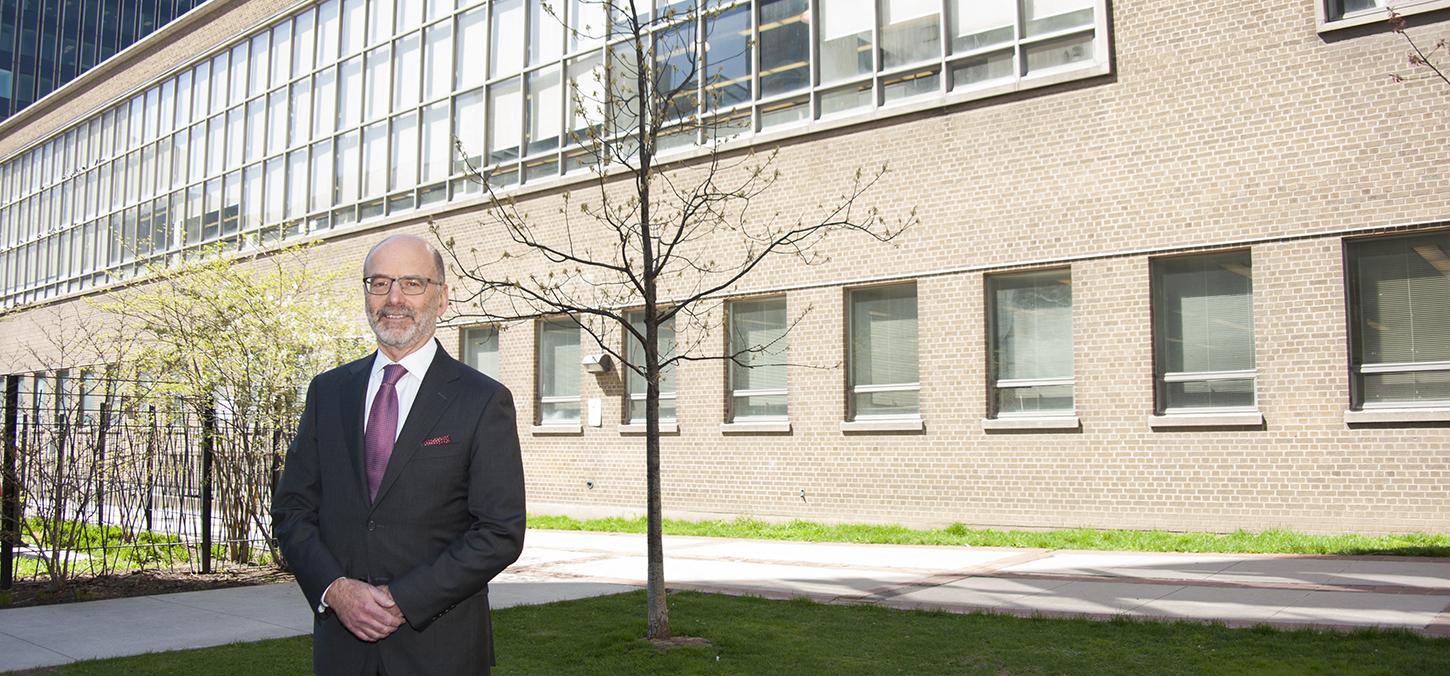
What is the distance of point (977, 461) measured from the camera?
53.5 feet

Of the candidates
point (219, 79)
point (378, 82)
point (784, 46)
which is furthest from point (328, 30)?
point (784, 46)

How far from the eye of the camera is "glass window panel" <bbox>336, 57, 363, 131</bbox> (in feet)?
89.5

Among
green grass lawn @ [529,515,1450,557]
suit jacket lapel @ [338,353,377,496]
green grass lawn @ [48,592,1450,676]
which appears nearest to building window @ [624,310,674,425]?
green grass lawn @ [529,515,1450,557]

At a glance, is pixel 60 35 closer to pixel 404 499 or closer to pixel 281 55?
pixel 281 55

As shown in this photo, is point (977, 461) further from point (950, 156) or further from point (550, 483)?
point (550, 483)

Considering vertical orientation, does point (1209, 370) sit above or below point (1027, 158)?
below

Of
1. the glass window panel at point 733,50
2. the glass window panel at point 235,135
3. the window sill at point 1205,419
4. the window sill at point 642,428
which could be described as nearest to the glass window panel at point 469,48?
the glass window panel at point 733,50

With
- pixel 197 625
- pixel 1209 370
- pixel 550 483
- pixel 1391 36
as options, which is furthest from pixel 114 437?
pixel 1391 36

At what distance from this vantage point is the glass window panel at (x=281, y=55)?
29.6m

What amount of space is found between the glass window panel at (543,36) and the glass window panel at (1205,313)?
12.3 metres

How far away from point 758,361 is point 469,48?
33.8 feet

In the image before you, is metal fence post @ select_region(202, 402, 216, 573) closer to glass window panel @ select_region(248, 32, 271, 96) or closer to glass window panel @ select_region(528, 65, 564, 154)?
glass window panel @ select_region(528, 65, 564, 154)

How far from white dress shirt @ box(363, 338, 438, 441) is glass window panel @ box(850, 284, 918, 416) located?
14.3 meters

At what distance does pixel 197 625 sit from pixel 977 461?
10.4 metres
